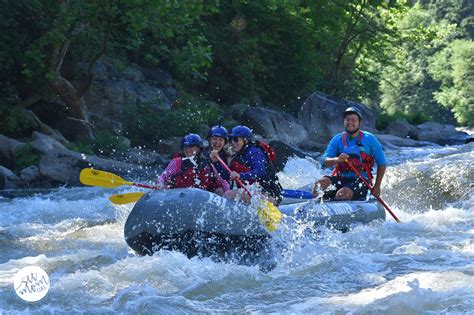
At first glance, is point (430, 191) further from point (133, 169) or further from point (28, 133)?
point (28, 133)

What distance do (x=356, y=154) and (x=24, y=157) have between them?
7064mm

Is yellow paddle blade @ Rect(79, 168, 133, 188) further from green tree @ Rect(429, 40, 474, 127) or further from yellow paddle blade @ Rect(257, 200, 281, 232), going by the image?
green tree @ Rect(429, 40, 474, 127)

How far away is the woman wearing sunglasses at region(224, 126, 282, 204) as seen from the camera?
23.9ft

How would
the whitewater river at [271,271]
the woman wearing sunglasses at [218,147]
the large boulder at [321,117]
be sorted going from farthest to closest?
the large boulder at [321,117], the woman wearing sunglasses at [218,147], the whitewater river at [271,271]

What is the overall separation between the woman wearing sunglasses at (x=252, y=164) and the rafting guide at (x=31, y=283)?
1944 millimetres

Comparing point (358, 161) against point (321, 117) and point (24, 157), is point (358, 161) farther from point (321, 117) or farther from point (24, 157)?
point (321, 117)

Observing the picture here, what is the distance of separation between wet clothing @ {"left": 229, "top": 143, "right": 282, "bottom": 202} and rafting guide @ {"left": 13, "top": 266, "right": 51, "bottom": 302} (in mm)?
2066

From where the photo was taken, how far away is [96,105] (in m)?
18.3

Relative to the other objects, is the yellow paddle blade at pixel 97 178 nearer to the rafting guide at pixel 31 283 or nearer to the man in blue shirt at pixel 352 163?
the rafting guide at pixel 31 283

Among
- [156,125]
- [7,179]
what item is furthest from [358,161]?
[156,125]

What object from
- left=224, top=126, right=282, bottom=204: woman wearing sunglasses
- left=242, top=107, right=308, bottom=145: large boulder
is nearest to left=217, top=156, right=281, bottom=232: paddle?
left=224, top=126, right=282, bottom=204: woman wearing sunglasses

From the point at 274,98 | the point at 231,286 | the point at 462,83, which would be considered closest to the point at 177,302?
the point at 231,286

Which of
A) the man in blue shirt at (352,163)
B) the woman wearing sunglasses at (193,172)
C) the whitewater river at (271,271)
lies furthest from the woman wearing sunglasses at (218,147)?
the man in blue shirt at (352,163)

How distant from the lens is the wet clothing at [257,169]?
729 centimetres
